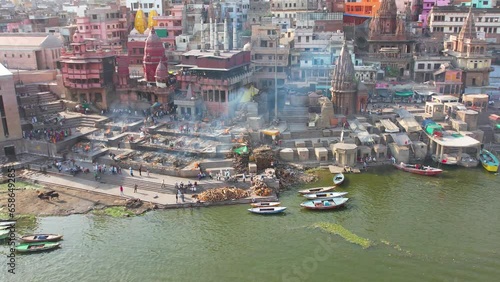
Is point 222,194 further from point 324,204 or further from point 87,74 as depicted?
point 87,74

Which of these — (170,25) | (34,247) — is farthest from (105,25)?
(34,247)

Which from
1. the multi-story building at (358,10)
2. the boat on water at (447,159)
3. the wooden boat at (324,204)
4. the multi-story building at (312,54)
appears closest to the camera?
the wooden boat at (324,204)

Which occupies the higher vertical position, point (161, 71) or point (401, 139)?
point (161, 71)

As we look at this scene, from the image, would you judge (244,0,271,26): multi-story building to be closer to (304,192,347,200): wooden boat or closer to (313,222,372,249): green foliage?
(304,192,347,200): wooden boat

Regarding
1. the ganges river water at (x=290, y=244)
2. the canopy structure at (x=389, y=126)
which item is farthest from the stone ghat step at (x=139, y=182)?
the canopy structure at (x=389, y=126)

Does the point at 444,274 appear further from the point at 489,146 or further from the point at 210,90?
the point at 210,90

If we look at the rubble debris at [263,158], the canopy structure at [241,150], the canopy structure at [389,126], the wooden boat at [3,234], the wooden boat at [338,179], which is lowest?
the wooden boat at [3,234]

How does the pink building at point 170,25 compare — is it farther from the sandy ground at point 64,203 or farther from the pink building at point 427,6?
the pink building at point 427,6
